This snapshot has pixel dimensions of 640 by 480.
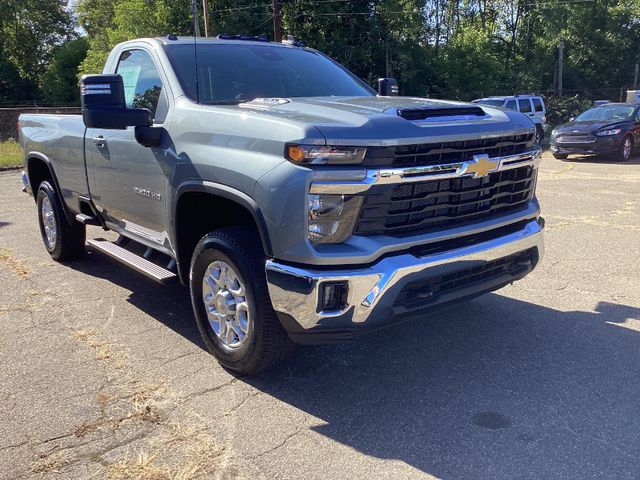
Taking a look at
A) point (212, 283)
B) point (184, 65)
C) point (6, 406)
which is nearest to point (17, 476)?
point (6, 406)

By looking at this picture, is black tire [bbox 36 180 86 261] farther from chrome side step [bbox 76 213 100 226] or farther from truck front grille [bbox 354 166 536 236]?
truck front grille [bbox 354 166 536 236]

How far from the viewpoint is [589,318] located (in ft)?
14.9

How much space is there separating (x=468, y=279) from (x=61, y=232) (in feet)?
14.4

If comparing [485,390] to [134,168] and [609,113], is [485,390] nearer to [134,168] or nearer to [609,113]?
[134,168]

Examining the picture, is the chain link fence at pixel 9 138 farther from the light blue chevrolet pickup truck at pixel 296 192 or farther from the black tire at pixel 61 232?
the light blue chevrolet pickup truck at pixel 296 192

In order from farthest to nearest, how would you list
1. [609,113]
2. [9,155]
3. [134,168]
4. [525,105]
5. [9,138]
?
[525,105], [9,138], [9,155], [609,113], [134,168]

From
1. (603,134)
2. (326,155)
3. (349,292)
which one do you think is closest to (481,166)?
(326,155)

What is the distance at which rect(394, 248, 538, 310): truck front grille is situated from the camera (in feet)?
10.5

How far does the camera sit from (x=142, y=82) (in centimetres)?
453

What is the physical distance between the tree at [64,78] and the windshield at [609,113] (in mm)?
39286

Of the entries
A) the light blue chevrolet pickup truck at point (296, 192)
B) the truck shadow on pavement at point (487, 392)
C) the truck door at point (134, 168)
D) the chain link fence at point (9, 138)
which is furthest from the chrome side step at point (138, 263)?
the chain link fence at point (9, 138)

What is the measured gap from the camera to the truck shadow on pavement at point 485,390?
288cm

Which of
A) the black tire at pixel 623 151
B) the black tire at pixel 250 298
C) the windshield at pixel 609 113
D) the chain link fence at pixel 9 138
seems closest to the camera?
the black tire at pixel 250 298

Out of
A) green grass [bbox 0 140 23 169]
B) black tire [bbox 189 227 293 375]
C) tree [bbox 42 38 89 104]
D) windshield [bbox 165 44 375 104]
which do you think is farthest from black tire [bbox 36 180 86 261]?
tree [bbox 42 38 89 104]
